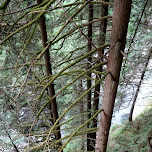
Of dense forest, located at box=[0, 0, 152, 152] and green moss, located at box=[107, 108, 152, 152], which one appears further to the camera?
green moss, located at box=[107, 108, 152, 152]

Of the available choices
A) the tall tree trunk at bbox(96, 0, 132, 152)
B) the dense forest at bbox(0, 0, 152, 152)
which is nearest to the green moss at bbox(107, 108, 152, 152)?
the dense forest at bbox(0, 0, 152, 152)

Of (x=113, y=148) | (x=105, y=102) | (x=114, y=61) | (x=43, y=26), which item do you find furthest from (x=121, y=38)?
(x=113, y=148)

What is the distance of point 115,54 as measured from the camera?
210cm

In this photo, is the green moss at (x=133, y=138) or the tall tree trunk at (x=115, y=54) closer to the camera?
the tall tree trunk at (x=115, y=54)

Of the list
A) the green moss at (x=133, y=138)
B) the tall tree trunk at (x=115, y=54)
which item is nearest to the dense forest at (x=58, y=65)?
the tall tree trunk at (x=115, y=54)

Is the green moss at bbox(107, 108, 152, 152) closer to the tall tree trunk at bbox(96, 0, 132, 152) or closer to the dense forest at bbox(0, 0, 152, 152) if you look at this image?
the dense forest at bbox(0, 0, 152, 152)

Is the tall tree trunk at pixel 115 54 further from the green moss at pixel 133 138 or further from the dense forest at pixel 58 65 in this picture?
the green moss at pixel 133 138

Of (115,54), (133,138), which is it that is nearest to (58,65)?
(115,54)

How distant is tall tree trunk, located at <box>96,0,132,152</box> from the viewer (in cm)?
186

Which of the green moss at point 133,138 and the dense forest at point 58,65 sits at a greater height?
the dense forest at point 58,65

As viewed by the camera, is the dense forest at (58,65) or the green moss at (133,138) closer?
→ the dense forest at (58,65)

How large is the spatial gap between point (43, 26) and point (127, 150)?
24.2ft

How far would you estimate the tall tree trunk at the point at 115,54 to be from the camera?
1.86m

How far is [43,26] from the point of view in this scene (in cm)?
339
